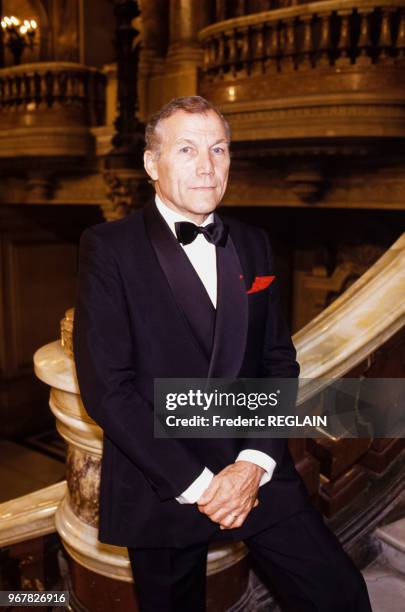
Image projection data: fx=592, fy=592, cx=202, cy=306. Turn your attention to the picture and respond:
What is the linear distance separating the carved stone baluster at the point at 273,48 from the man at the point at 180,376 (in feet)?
13.9

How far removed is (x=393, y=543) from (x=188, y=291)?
3.81ft

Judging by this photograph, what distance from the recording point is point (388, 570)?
6.52 feet

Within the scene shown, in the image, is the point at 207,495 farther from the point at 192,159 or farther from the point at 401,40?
the point at 401,40

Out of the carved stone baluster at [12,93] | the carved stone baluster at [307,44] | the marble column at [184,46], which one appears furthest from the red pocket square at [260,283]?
the carved stone baluster at [12,93]

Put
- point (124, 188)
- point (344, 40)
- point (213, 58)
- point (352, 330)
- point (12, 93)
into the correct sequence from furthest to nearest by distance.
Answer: point (12, 93), point (124, 188), point (213, 58), point (344, 40), point (352, 330)

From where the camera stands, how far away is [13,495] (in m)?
7.37

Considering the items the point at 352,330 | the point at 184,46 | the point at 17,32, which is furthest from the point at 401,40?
the point at 17,32

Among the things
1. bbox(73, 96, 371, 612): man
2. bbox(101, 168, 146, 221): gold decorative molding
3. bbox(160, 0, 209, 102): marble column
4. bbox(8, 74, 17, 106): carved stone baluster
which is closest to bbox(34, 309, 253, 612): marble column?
bbox(73, 96, 371, 612): man

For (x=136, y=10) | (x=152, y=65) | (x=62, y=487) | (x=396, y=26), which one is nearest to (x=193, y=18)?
(x=152, y=65)

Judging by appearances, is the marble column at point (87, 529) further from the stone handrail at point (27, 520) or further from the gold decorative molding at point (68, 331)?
the stone handrail at point (27, 520)

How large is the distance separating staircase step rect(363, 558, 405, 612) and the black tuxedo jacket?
A: 0.54 metres

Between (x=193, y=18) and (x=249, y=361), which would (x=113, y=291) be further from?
(x=193, y=18)

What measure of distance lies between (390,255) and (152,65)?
6.59m

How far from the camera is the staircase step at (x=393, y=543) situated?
6.46ft
